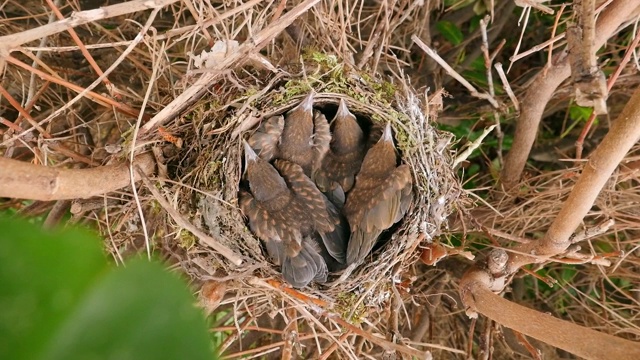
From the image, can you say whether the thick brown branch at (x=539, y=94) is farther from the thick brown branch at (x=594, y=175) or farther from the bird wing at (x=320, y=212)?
the bird wing at (x=320, y=212)

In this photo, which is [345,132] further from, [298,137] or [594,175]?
[594,175]

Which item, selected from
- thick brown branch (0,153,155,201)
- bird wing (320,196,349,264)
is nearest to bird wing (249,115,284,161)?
bird wing (320,196,349,264)

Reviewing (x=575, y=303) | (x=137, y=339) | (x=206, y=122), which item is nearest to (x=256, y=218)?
(x=206, y=122)

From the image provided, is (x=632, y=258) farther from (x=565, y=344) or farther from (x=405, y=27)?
(x=405, y=27)

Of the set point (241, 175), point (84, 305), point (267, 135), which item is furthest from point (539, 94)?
point (84, 305)

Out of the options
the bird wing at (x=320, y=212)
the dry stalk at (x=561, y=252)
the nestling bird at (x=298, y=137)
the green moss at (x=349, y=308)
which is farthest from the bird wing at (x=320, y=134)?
the dry stalk at (x=561, y=252)
